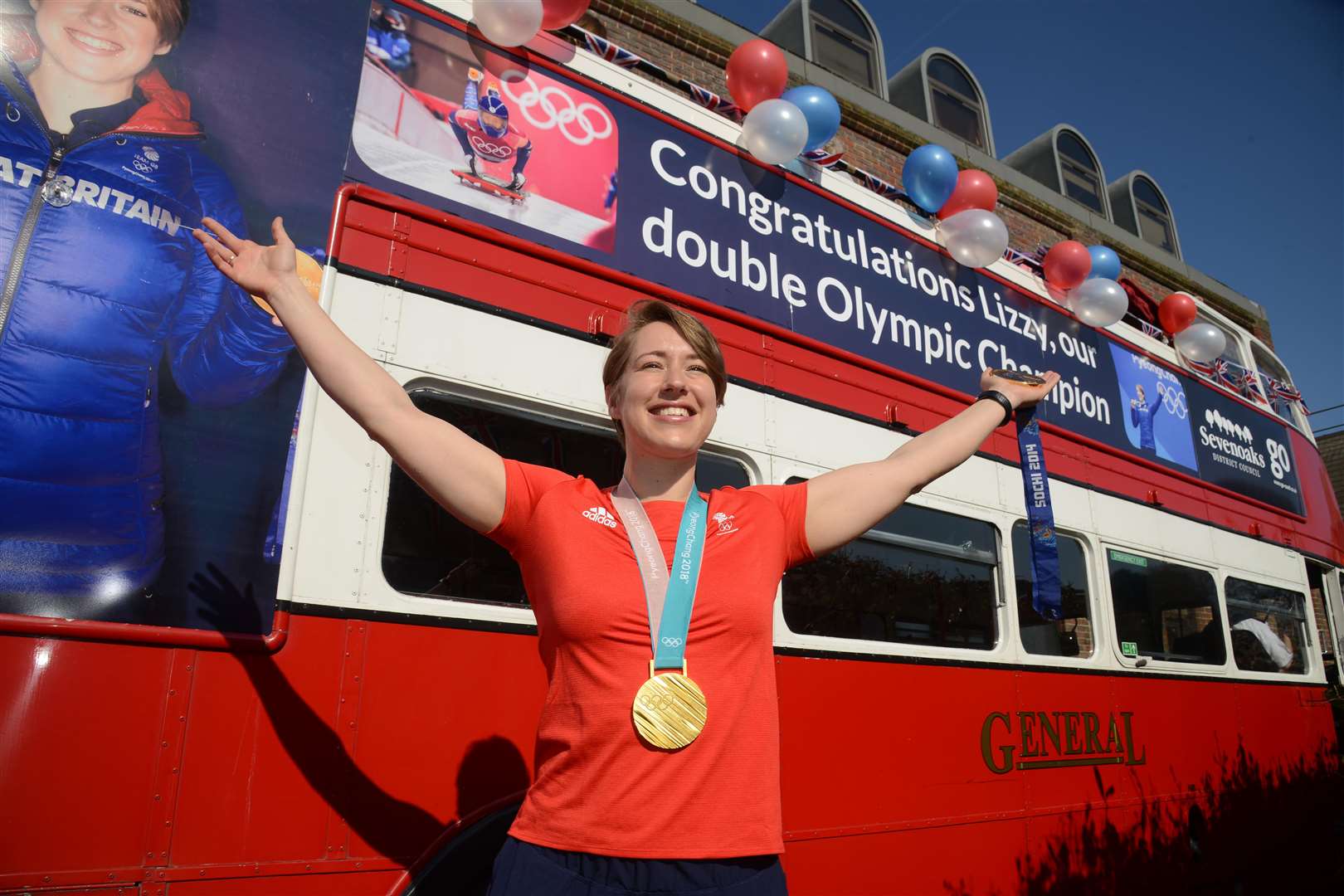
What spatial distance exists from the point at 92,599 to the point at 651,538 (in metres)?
1.44

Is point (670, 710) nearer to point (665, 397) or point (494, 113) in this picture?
point (665, 397)

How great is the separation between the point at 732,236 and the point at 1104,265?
3.58 meters

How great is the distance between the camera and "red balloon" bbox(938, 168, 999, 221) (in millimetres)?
4773

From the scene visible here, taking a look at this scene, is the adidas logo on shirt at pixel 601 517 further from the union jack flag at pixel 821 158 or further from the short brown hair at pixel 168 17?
the union jack flag at pixel 821 158

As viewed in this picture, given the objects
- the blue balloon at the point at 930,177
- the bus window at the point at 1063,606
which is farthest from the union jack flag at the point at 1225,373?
→ the blue balloon at the point at 930,177

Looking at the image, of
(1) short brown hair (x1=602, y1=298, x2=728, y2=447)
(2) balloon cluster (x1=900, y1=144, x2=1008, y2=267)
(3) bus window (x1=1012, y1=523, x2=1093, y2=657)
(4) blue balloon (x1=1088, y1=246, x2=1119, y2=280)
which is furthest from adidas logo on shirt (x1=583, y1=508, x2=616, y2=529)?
(4) blue balloon (x1=1088, y1=246, x2=1119, y2=280)

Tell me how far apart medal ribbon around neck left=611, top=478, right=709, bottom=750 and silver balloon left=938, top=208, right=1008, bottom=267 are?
3532 millimetres

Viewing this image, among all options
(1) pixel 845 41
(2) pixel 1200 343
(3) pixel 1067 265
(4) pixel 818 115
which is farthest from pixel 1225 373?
(1) pixel 845 41

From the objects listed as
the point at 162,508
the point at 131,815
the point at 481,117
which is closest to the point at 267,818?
the point at 131,815

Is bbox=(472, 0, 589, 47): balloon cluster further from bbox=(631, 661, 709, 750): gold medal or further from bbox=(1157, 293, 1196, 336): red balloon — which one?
bbox=(1157, 293, 1196, 336): red balloon

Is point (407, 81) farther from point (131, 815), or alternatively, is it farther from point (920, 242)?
point (920, 242)

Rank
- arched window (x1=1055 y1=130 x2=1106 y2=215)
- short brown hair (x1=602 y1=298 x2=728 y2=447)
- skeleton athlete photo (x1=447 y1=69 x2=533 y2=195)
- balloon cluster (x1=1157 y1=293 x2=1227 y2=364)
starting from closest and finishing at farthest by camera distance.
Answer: short brown hair (x1=602 y1=298 x2=728 y2=447) < skeleton athlete photo (x1=447 y1=69 x2=533 y2=195) < balloon cluster (x1=1157 y1=293 x2=1227 y2=364) < arched window (x1=1055 y1=130 x2=1106 y2=215)

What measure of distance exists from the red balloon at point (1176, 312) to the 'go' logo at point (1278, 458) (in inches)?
53.0

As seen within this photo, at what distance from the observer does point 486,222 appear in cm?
273
